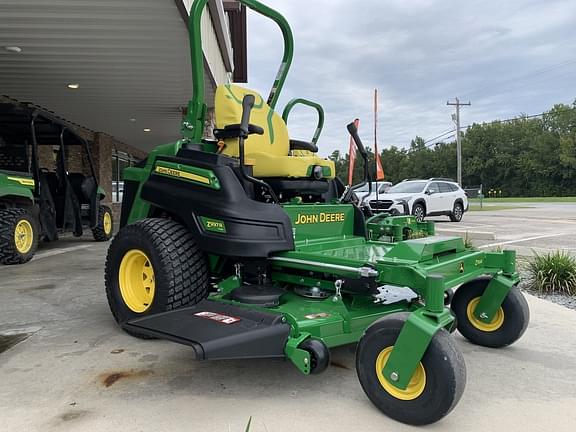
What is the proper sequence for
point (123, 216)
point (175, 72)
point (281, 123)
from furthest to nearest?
1. point (175, 72)
2. point (281, 123)
3. point (123, 216)

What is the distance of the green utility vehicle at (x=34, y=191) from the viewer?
7039 millimetres

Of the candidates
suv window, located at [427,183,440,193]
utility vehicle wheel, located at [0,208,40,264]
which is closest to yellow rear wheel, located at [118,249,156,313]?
utility vehicle wheel, located at [0,208,40,264]

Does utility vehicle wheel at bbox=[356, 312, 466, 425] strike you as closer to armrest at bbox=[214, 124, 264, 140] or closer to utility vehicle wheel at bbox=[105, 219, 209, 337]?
utility vehicle wheel at bbox=[105, 219, 209, 337]

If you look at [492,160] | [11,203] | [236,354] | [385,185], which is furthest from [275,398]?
[492,160]

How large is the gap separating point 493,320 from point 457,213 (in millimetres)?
13940

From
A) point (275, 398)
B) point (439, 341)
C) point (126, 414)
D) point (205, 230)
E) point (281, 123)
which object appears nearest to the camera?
point (439, 341)

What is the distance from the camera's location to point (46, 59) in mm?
8211

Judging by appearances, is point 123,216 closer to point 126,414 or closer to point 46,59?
point 126,414

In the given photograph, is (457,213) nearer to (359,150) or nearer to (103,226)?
(103,226)

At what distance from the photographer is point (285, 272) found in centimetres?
333

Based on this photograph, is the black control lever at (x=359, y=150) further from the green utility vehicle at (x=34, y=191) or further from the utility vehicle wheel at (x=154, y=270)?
the green utility vehicle at (x=34, y=191)

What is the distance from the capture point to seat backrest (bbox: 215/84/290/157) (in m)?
3.88

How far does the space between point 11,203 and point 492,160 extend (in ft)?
232

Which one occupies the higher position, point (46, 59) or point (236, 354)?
point (46, 59)
